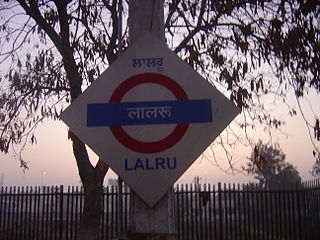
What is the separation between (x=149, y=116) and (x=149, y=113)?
2cm

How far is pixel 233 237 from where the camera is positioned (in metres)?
12.3

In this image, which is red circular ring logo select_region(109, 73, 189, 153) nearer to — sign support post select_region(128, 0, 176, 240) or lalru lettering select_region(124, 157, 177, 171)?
lalru lettering select_region(124, 157, 177, 171)

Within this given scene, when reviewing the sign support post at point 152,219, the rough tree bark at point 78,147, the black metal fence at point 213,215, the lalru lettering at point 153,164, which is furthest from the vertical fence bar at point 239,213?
the lalru lettering at point 153,164

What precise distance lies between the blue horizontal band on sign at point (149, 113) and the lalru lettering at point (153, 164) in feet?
0.68

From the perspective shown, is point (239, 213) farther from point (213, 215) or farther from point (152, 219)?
point (152, 219)

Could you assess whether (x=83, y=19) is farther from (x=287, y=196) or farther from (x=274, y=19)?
(x=287, y=196)

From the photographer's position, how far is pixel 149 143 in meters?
1.96

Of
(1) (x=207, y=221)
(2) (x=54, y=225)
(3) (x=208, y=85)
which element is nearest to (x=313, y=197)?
(1) (x=207, y=221)

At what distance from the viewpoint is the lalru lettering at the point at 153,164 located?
1930mm

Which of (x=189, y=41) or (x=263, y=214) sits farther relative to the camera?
(x=263, y=214)

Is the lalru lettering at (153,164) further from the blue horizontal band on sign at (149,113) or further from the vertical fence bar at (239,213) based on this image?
the vertical fence bar at (239,213)

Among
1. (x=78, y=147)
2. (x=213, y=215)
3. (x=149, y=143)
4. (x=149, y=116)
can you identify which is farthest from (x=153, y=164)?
(x=213, y=215)

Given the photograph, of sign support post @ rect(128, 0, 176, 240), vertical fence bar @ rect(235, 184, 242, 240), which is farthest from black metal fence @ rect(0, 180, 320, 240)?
sign support post @ rect(128, 0, 176, 240)

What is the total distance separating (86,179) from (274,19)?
4.56 meters
